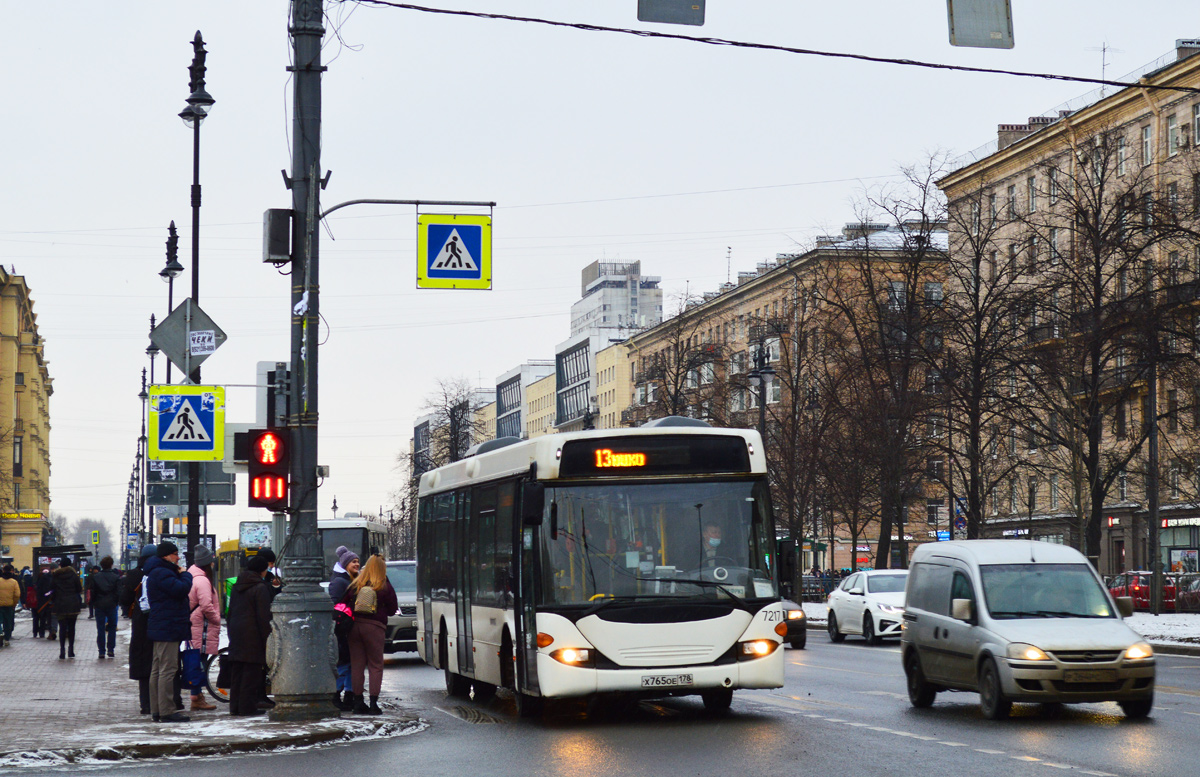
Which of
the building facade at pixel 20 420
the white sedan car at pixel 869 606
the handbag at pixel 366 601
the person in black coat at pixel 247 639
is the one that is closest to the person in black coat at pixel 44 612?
the white sedan car at pixel 869 606

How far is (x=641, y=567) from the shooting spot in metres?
16.8

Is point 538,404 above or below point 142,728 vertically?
above

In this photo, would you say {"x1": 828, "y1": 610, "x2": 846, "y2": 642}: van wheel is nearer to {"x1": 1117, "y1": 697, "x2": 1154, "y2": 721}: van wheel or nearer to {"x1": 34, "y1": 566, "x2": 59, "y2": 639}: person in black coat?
{"x1": 34, "y1": 566, "x2": 59, "y2": 639}: person in black coat

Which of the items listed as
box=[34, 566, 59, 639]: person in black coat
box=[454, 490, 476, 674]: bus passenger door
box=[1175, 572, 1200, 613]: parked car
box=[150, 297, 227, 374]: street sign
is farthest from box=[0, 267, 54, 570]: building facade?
box=[454, 490, 476, 674]: bus passenger door

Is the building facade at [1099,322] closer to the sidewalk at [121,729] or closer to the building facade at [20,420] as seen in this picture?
the sidewalk at [121,729]

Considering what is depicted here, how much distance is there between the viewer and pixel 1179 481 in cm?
7200

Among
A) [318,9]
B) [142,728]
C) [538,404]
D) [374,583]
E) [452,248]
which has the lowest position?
[142,728]

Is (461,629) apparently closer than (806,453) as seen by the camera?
Yes

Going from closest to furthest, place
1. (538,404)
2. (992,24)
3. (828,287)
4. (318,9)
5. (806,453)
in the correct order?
(992,24) → (318,9) → (828,287) → (806,453) → (538,404)

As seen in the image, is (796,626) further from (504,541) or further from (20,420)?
(20,420)

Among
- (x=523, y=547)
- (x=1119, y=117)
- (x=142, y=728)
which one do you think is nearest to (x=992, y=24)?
(x=523, y=547)

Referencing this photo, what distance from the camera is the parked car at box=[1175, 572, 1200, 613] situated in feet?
156

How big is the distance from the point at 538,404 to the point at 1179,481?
4496 inches

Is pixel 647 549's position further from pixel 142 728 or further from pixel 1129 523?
pixel 1129 523
